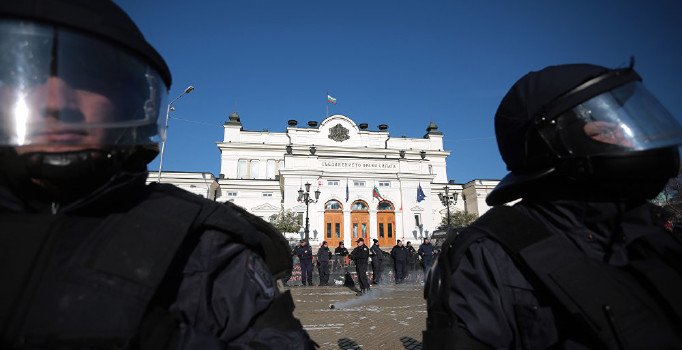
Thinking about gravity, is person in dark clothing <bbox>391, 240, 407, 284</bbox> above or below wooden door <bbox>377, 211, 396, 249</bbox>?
below

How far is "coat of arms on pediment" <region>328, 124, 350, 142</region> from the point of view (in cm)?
4412

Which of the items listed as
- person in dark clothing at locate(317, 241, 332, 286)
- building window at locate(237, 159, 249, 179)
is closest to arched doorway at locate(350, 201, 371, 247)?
building window at locate(237, 159, 249, 179)

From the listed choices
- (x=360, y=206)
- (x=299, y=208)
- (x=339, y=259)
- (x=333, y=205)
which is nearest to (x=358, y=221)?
(x=360, y=206)

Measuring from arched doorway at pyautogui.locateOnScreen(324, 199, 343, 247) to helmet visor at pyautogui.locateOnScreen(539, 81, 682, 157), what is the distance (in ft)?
111

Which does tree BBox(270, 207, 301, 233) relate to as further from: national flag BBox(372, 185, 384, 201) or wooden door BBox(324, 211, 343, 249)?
national flag BBox(372, 185, 384, 201)

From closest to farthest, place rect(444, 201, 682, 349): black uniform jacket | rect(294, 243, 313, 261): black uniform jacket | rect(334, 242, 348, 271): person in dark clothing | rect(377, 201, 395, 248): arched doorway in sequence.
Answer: rect(444, 201, 682, 349): black uniform jacket, rect(294, 243, 313, 261): black uniform jacket, rect(334, 242, 348, 271): person in dark clothing, rect(377, 201, 395, 248): arched doorway

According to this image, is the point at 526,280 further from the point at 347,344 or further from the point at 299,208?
the point at 299,208

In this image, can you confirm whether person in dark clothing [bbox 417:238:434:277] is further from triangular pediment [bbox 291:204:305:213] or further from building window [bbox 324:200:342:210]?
triangular pediment [bbox 291:204:305:213]

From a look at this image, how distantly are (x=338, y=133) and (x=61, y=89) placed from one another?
4333 centimetres

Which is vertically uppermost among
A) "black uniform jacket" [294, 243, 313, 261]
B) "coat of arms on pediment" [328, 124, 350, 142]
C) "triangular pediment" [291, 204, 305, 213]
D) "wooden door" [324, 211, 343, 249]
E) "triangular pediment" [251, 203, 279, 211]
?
"coat of arms on pediment" [328, 124, 350, 142]

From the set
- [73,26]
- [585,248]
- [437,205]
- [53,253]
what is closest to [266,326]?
[53,253]

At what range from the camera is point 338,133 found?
44250 millimetres

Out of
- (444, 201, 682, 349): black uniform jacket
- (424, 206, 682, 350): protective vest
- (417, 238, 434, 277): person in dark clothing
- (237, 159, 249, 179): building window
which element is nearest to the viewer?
(424, 206, 682, 350): protective vest

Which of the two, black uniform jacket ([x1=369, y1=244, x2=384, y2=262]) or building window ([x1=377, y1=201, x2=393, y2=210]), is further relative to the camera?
building window ([x1=377, y1=201, x2=393, y2=210])
